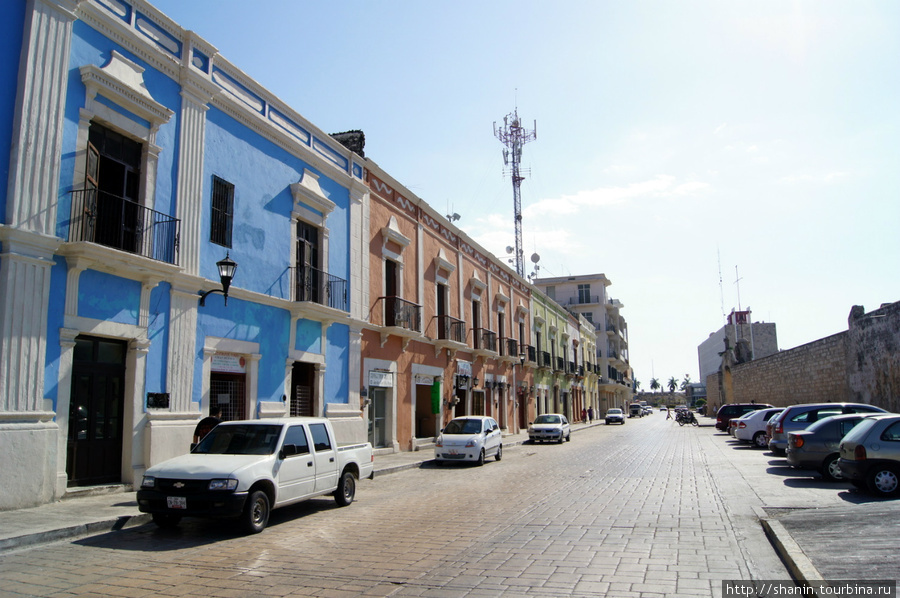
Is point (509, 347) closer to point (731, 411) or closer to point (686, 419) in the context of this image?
point (731, 411)

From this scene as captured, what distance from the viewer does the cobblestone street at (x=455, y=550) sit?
5844mm

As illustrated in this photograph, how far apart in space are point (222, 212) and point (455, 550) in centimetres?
1064

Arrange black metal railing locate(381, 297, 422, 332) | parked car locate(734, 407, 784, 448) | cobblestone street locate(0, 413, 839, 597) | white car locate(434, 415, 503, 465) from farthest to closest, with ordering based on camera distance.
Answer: parked car locate(734, 407, 784, 448)
black metal railing locate(381, 297, 422, 332)
white car locate(434, 415, 503, 465)
cobblestone street locate(0, 413, 839, 597)

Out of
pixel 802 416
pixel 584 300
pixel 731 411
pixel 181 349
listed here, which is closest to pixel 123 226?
pixel 181 349

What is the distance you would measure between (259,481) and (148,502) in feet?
4.73

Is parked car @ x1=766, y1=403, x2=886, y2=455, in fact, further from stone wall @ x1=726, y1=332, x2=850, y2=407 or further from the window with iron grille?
the window with iron grille

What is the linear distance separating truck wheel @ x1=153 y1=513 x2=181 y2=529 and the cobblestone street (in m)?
0.16

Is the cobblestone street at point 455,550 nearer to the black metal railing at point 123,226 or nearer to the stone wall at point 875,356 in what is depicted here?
the black metal railing at point 123,226

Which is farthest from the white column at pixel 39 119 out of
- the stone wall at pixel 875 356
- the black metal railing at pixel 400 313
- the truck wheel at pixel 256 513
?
the stone wall at pixel 875 356

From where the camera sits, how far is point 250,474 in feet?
28.1

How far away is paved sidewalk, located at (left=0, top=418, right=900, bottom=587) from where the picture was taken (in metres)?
5.61

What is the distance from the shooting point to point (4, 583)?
241 inches

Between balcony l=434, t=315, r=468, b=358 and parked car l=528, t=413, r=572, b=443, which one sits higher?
balcony l=434, t=315, r=468, b=358

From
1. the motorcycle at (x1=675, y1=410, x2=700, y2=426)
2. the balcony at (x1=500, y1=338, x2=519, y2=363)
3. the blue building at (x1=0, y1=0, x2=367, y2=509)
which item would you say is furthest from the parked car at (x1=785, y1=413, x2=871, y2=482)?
the motorcycle at (x1=675, y1=410, x2=700, y2=426)
